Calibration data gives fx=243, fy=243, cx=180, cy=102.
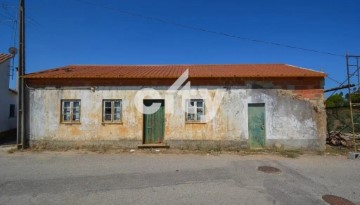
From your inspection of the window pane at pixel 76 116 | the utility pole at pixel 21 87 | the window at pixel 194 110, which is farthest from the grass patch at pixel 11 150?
the window at pixel 194 110

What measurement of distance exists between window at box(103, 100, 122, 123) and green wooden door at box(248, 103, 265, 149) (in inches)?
245

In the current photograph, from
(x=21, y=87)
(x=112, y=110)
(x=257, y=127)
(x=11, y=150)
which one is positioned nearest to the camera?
(x=11, y=150)

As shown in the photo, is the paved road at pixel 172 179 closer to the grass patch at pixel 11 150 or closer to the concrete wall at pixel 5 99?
the grass patch at pixel 11 150

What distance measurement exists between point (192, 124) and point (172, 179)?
485 centimetres

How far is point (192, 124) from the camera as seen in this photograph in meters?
11.4

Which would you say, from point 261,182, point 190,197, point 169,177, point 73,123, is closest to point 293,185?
point 261,182

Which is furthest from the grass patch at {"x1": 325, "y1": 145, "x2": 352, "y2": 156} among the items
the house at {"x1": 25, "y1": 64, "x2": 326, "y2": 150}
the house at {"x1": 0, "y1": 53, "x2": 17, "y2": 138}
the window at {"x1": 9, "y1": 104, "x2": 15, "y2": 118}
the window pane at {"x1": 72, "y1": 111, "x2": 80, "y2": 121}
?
the window at {"x1": 9, "y1": 104, "x2": 15, "y2": 118}

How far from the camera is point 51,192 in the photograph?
567 centimetres

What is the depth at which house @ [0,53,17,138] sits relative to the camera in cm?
1437

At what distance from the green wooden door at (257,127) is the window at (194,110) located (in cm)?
226

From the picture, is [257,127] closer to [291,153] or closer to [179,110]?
[291,153]

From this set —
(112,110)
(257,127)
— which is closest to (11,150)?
(112,110)

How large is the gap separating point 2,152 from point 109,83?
554cm

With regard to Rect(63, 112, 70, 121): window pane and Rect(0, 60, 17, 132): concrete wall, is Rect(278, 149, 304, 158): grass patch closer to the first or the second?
Rect(63, 112, 70, 121): window pane
